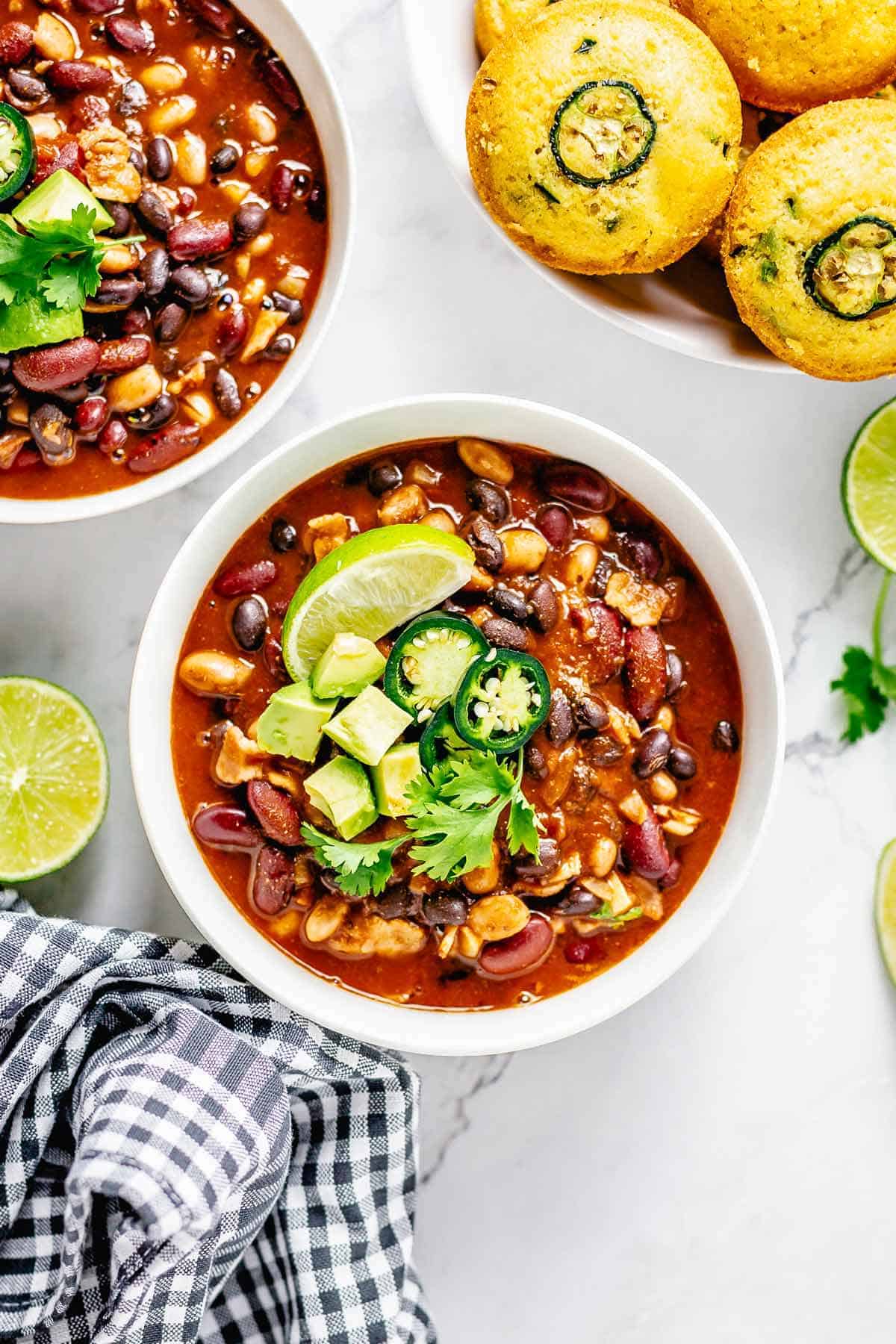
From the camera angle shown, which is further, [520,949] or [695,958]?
[695,958]

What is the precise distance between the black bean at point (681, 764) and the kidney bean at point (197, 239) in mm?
1354

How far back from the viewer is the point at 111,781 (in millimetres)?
2861

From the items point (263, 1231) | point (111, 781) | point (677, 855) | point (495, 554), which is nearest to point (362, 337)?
point (495, 554)

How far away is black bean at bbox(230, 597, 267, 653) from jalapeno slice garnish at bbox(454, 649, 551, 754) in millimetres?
411

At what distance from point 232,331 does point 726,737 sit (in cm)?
128

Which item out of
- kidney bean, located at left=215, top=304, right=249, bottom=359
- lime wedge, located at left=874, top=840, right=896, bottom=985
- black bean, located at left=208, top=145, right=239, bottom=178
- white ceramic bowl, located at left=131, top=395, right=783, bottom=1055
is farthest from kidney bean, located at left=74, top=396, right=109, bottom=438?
lime wedge, located at left=874, top=840, right=896, bottom=985

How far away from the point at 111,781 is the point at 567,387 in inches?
53.5

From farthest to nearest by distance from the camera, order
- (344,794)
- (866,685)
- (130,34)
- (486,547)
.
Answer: (866,685) < (130,34) < (486,547) < (344,794)

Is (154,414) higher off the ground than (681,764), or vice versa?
(154,414)

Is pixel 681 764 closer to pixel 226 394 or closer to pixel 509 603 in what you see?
pixel 509 603

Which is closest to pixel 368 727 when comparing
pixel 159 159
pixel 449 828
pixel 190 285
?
pixel 449 828

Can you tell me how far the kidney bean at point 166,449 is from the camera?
2547mm

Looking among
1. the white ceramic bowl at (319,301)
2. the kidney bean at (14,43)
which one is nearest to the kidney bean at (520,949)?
the white ceramic bowl at (319,301)

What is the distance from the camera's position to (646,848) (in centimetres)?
248
